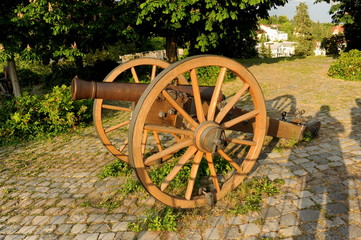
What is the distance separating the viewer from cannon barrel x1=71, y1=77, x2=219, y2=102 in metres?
3.04

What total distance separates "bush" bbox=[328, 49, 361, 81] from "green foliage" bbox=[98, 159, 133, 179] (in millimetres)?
10887

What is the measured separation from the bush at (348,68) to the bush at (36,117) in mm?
10759

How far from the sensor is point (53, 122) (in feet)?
22.4

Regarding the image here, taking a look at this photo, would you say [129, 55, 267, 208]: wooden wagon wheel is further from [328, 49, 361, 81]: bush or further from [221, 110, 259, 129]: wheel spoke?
[328, 49, 361, 81]: bush

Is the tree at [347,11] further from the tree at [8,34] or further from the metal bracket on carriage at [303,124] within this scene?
the tree at [8,34]

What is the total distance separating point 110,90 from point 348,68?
38.7 ft

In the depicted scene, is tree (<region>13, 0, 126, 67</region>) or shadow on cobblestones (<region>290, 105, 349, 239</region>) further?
tree (<region>13, 0, 126, 67</region>)

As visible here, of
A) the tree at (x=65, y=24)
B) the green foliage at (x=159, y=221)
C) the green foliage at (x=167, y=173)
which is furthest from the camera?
the tree at (x=65, y=24)

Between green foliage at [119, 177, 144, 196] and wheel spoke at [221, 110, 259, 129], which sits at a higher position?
wheel spoke at [221, 110, 259, 129]

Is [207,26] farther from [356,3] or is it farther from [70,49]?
[356,3]

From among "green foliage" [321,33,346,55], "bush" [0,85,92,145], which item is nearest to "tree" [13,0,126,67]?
"bush" [0,85,92,145]

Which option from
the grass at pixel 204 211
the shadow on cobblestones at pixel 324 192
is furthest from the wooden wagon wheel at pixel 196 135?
the shadow on cobblestones at pixel 324 192

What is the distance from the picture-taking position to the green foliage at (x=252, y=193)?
10.1 feet

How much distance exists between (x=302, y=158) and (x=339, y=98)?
518 centimetres
